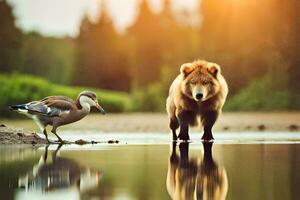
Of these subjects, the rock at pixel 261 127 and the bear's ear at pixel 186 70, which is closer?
the bear's ear at pixel 186 70

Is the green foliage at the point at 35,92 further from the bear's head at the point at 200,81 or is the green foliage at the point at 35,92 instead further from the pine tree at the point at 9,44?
the bear's head at the point at 200,81

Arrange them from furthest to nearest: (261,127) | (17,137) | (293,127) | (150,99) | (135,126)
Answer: (150,99) < (135,126) < (261,127) < (293,127) < (17,137)

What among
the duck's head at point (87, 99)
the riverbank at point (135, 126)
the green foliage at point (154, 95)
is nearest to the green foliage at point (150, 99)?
the green foliage at point (154, 95)

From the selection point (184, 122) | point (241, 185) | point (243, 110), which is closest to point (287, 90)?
point (243, 110)

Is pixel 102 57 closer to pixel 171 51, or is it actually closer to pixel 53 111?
pixel 171 51

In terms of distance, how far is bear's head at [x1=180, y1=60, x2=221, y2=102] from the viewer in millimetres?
6223

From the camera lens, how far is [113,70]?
16016 mm

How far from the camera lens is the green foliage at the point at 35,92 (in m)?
13.1

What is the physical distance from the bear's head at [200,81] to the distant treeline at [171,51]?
6.91 m

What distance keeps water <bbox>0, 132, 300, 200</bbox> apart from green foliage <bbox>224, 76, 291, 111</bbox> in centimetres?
729

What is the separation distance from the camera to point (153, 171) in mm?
4035

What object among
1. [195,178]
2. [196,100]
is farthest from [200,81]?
[195,178]

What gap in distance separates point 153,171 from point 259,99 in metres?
Answer: 9.74

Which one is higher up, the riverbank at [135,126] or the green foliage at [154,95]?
the green foliage at [154,95]
